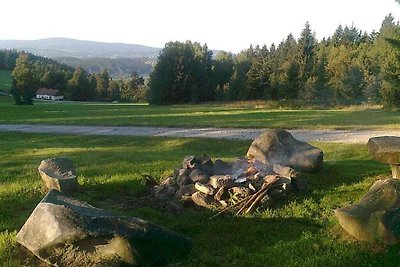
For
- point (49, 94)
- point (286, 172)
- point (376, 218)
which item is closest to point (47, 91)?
point (49, 94)

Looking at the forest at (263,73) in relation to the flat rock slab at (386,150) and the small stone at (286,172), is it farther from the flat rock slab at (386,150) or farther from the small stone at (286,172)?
the small stone at (286,172)

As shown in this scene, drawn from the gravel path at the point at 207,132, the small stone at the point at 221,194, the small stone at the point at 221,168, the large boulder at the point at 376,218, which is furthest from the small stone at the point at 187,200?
the gravel path at the point at 207,132

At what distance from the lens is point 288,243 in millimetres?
7152

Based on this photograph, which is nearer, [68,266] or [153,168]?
[68,266]

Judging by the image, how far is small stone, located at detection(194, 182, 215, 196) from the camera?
900 cm

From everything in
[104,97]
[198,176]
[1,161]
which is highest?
[198,176]

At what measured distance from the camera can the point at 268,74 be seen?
75.6 meters

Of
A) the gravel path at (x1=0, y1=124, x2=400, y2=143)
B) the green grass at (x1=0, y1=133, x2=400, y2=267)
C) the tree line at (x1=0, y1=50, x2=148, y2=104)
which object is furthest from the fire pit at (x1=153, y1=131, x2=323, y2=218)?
the tree line at (x1=0, y1=50, x2=148, y2=104)

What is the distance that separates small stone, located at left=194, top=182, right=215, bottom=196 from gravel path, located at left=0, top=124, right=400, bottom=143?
9.70 m

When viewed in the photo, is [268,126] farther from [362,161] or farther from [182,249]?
[182,249]

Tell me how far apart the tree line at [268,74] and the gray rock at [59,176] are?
5502 cm

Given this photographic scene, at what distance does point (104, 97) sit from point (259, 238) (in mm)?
107265

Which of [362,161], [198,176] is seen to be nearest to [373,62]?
[362,161]

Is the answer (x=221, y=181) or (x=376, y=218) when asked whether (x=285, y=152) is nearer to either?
(x=221, y=181)
